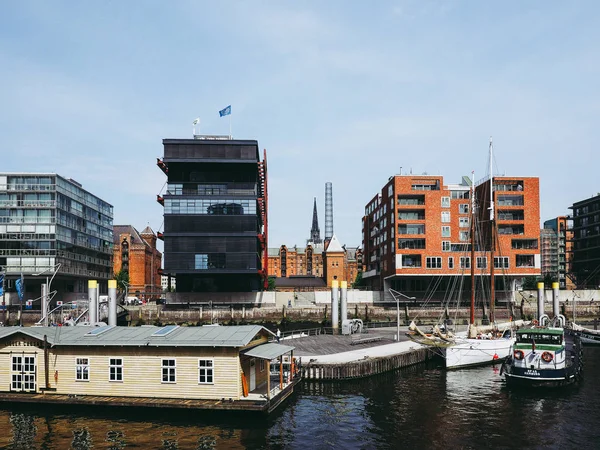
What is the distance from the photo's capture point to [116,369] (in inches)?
1458

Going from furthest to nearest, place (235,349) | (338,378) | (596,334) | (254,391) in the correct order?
(596,334) → (338,378) → (254,391) → (235,349)

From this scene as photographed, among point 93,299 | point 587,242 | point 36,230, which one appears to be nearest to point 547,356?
point 93,299

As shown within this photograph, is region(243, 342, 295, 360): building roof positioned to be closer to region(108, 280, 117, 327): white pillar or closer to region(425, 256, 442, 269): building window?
region(108, 280, 117, 327): white pillar

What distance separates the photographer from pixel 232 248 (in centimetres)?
10744

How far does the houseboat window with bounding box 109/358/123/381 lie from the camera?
36894 mm

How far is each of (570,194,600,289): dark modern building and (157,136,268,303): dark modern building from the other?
97628 mm

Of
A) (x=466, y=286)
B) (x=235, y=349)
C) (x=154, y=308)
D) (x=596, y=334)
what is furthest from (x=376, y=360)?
(x=466, y=286)

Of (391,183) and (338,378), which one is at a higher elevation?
(391,183)

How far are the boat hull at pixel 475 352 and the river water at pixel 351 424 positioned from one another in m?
10.5

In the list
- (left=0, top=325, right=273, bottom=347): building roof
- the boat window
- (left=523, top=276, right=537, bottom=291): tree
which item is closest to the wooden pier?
(left=0, top=325, right=273, bottom=347): building roof

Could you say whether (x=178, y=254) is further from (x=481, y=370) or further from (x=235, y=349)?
(x=235, y=349)

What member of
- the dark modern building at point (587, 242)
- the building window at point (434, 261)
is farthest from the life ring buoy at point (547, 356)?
the dark modern building at point (587, 242)

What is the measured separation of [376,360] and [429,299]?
69.6 m

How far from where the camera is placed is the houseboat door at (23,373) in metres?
37.9
